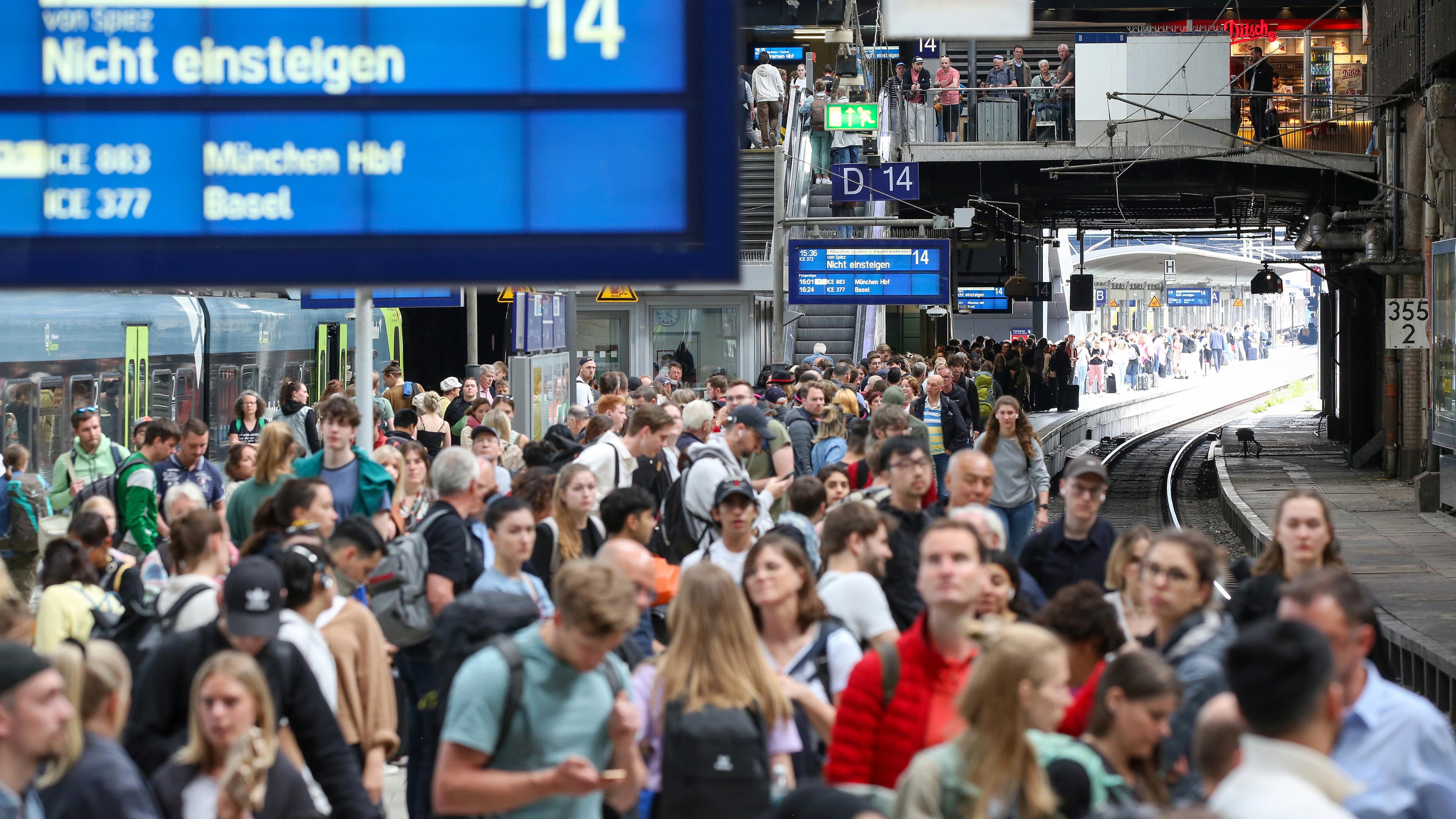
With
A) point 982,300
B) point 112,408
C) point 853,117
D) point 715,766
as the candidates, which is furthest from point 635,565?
point 982,300

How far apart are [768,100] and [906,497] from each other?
2635 cm

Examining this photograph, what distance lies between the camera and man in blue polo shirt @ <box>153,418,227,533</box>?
10.2 m

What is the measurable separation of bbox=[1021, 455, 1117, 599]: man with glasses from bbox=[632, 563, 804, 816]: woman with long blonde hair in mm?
3169

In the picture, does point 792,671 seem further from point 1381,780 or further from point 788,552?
point 1381,780

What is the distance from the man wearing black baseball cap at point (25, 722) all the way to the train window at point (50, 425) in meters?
12.7

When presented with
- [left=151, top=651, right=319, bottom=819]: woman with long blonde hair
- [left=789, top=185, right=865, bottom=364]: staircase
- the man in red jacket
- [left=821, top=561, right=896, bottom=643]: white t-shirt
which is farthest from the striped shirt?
[left=789, top=185, right=865, bottom=364]: staircase

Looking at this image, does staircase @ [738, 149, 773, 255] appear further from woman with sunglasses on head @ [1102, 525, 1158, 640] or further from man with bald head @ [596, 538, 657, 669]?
man with bald head @ [596, 538, 657, 669]

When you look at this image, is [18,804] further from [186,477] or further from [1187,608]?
[186,477]

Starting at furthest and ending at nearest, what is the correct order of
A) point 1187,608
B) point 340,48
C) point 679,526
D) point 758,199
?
point 758,199, point 679,526, point 1187,608, point 340,48

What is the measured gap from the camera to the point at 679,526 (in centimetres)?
905

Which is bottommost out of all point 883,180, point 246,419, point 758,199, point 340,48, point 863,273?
point 246,419

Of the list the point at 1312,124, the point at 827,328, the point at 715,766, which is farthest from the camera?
the point at 827,328

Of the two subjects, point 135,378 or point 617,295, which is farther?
point 617,295

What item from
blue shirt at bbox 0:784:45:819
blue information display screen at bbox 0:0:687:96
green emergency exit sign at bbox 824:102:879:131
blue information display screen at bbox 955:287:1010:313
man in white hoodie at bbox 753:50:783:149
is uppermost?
man in white hoodie at bbox 753:50:783:149
